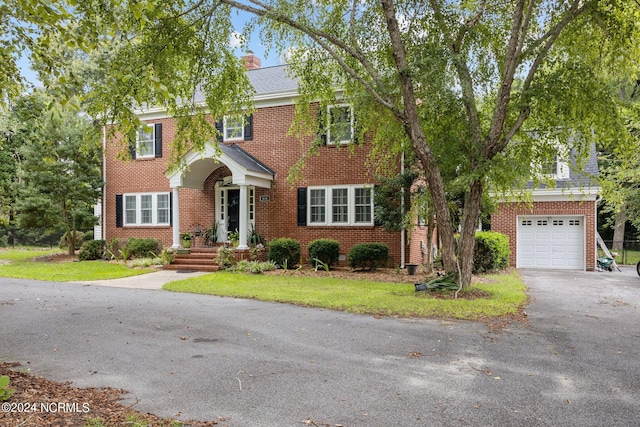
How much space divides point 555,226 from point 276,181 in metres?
11.3

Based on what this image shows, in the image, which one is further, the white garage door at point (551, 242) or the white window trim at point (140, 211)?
the white window trim at point (140, 211)

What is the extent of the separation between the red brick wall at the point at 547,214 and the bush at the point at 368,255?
5298 mm

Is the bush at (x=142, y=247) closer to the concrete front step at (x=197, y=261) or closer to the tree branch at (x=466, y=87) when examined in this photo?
the concrete front step at (x=197, y=261)

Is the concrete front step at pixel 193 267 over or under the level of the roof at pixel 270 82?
under

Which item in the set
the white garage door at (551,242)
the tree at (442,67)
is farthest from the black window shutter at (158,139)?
the white garage door at (551,242)

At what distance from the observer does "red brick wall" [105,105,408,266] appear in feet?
51.4

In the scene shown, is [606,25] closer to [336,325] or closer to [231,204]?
[336,325]

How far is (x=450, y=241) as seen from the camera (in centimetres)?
1037

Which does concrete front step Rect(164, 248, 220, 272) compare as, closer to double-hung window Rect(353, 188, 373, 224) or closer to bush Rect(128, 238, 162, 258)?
bush Rect(128, 238, 162, 258)

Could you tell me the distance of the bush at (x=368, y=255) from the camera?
1459 centimetres

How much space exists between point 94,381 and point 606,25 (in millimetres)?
11395

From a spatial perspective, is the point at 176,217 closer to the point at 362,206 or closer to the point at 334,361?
the point at 362,206

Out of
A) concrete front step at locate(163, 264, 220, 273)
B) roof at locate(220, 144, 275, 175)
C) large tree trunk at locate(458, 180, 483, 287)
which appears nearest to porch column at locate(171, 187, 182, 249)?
concrete front step at locate(163, 264, 220, 273)

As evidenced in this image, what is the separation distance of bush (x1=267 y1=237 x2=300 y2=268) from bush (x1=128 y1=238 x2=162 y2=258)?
5.34 metres
